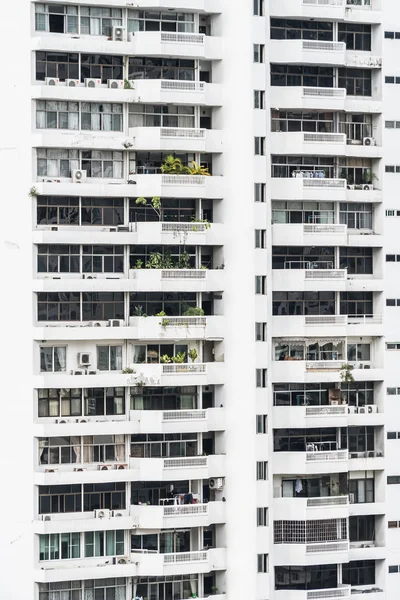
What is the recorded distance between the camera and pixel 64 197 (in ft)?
96.1

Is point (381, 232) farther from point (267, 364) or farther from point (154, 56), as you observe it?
point (154, 56)

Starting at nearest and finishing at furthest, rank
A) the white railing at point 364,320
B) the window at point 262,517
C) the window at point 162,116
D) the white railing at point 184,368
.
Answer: the window at point 262,517 → the white railing at point 184,368 → the window at point 162,116 → the white railing at point 364,320

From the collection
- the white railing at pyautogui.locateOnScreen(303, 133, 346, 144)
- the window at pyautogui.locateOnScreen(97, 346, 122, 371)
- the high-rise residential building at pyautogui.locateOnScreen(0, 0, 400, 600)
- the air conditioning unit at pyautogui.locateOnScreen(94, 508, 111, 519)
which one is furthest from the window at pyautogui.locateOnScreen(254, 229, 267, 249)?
the air conditioning unit at pyautogui.locateOnScreen(94, 508, 111, 519)

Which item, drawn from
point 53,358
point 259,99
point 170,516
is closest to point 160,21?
point 259,99

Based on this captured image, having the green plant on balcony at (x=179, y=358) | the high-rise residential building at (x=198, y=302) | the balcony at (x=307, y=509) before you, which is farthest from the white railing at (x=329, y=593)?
the green plant on balcony at (x=179, y=358)

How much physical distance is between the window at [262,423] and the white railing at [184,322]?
2444mm

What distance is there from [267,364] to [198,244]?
3.10m

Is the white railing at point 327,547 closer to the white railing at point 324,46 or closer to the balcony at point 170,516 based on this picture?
the balcony at point 170,516

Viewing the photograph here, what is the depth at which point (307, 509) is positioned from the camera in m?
29.5

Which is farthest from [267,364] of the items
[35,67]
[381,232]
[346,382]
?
[35,67]

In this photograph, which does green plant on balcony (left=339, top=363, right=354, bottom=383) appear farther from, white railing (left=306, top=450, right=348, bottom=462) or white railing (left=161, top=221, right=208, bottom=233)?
white railing (left=161, top=221, right=208, bottom=233)

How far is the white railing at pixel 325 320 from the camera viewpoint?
29906 millimetres

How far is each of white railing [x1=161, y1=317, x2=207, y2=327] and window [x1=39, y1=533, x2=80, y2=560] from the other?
200 inches

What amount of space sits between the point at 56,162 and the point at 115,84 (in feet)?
7.17
